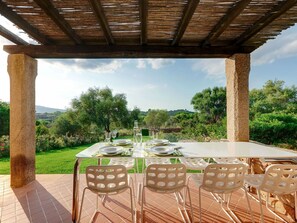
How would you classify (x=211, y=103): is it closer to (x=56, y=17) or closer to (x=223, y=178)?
(x=223, y=178)

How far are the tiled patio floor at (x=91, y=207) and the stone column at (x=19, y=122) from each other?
0.91 ft

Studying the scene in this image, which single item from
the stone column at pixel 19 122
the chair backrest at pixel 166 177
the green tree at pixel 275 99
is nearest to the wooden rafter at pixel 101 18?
the stone column at pixel 19 122

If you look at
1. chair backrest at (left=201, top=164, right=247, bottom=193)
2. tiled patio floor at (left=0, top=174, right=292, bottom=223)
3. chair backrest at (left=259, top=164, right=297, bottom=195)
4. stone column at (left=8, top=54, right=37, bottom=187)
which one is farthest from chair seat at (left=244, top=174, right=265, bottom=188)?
stone column at (left=8, top=54, right=37, bottom=187)

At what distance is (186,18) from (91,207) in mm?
2922

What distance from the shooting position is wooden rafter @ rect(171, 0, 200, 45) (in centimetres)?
222

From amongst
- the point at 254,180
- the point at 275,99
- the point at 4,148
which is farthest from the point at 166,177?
the point at 275,99

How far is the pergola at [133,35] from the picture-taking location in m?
2.36

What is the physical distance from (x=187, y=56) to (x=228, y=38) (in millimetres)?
767

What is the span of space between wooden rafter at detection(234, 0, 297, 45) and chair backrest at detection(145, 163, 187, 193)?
228 cm

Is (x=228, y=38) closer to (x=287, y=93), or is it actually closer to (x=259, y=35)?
(x=259, y=35)

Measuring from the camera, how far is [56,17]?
2459mm

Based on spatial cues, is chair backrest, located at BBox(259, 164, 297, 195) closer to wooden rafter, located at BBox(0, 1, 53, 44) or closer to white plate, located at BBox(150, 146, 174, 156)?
white plate, located at BBox(150, 146, 174, 156)

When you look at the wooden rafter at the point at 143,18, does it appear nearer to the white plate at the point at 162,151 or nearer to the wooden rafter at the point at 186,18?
the wooden rafter at the point at 186,18

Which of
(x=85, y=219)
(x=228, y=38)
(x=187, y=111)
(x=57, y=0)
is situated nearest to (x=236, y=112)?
(x=228, y=38)
